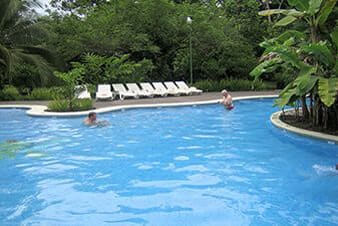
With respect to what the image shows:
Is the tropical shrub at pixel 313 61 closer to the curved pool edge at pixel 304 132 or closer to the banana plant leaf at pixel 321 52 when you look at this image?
the banana plant leaf at pixel 321 52

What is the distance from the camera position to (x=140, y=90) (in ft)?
69.6

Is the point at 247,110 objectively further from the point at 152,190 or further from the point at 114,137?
the point at 152,190

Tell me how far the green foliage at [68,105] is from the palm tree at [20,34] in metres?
7.26

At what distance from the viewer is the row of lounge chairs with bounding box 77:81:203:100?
19.9m

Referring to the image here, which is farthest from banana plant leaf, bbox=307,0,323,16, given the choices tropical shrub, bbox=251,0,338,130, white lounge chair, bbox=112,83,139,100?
white lounge chair, bbox=112,83,139,100

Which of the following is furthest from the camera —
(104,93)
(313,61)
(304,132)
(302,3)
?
(104,93)

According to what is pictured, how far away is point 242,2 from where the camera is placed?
28.9 metres

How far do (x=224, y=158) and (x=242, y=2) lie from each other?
22.4 m

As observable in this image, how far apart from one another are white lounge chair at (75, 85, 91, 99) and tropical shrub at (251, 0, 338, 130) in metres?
8.46

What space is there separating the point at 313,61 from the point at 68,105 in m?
9.60

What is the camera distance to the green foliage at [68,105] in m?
15.5

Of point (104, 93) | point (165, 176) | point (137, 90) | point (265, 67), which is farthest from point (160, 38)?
point (165, 176)

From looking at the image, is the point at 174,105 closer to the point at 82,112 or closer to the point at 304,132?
the point at 82,112

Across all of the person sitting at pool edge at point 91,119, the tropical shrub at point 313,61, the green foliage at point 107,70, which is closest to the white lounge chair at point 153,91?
Result: the green foliage at point 107,70
